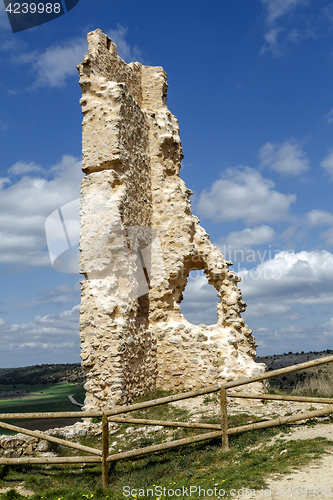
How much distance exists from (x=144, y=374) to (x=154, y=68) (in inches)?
377

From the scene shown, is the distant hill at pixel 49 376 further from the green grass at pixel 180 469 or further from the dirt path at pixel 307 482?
the dirt path at pixel 307 482

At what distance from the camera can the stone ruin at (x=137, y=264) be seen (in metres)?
9.52

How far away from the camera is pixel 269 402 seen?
9828 mm

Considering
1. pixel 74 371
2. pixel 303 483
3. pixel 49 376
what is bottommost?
pixel 49 376

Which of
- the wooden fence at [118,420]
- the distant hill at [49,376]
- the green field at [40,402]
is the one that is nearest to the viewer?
the wooden fence at [118,420]

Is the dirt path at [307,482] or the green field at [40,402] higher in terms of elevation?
the dirt path at [307,482]

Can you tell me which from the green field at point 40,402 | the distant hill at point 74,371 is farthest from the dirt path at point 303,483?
the distant hill at point 74,371

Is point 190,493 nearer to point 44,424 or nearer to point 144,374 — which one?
point 144,374

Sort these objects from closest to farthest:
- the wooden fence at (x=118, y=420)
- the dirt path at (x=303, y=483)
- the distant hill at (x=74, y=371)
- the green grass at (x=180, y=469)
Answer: the dirt path at (x=303, y=483), the green grass at (x=180, y=469), the wooden fence at (x=118, y=420), the distant hill at (x=74, y=371)

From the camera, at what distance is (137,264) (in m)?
11.0

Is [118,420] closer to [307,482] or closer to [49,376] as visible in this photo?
[307,482]

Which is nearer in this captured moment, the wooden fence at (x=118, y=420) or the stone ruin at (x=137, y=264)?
the wooden fence at (x=118, y=420)

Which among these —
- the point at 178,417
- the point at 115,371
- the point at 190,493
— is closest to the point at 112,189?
the point at 115,371

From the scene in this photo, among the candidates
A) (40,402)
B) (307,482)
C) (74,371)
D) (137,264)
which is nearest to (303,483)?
(307,482)
